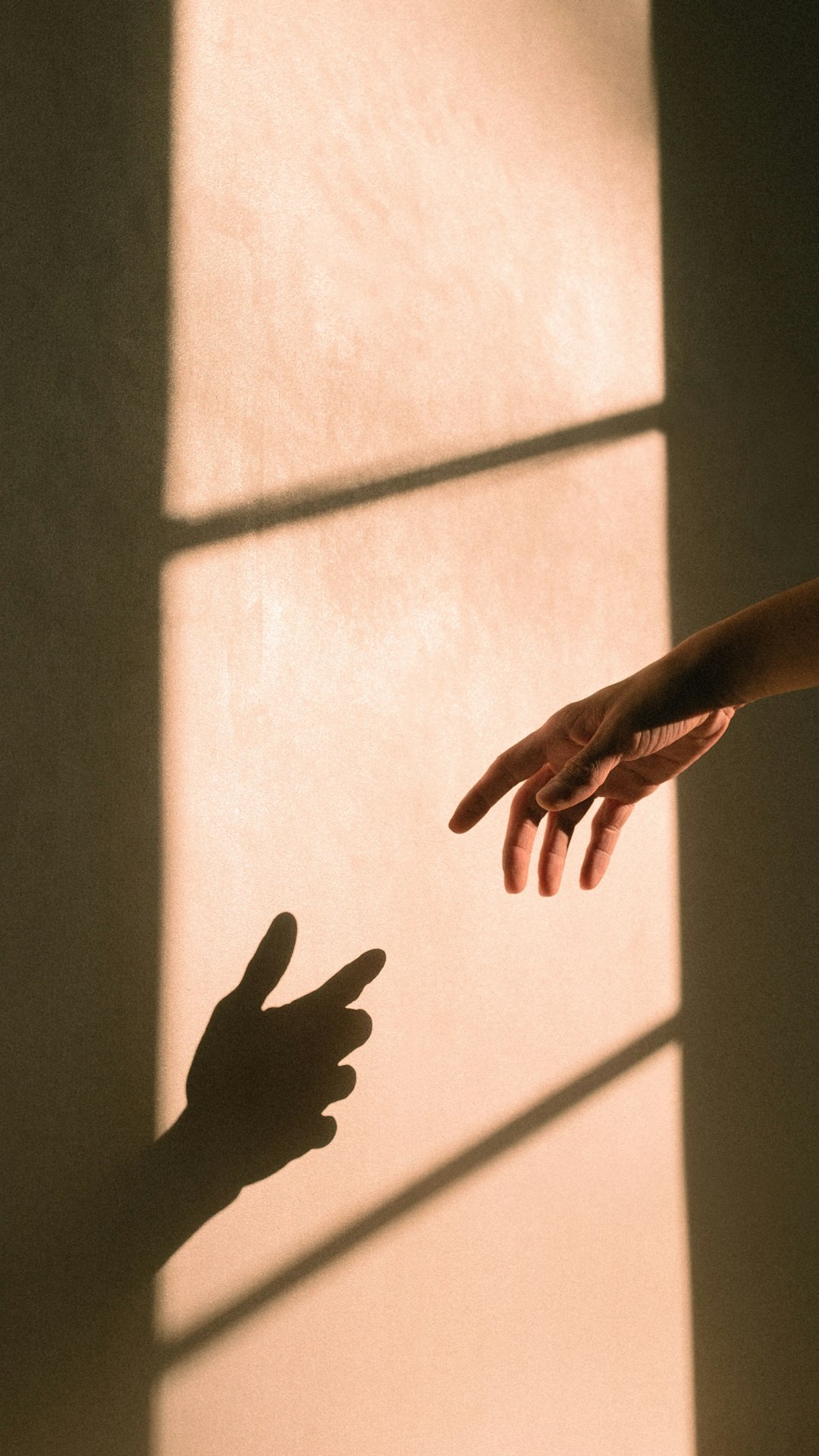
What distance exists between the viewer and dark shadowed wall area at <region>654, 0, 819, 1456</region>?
2172 millimetres

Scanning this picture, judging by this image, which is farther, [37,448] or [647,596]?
[647,596]

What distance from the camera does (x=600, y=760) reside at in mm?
1262

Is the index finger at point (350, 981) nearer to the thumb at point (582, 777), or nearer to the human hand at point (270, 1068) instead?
the human hand at point (270, 1068)

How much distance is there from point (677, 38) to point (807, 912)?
6.98 feet

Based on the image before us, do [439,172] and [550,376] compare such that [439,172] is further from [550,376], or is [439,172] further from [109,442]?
[109,442]

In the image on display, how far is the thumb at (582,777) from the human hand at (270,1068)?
0.47 meters

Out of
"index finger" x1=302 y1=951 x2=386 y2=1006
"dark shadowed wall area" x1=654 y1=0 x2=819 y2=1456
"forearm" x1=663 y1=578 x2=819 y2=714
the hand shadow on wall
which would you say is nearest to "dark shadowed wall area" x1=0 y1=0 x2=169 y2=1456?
the hand shadow on wall

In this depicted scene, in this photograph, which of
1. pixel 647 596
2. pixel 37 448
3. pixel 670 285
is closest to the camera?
pixel 37 448

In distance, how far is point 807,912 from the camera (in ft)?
8.11

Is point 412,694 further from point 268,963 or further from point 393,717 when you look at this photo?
point 268,963

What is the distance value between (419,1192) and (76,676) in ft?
3.10

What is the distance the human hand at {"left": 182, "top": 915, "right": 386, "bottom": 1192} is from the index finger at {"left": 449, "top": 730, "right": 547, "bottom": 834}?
10.9 inches

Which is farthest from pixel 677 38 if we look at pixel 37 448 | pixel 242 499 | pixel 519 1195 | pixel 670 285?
pixel 519 1195

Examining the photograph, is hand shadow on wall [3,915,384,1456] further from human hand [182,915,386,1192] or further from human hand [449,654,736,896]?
human hand [449,654,736,896]
